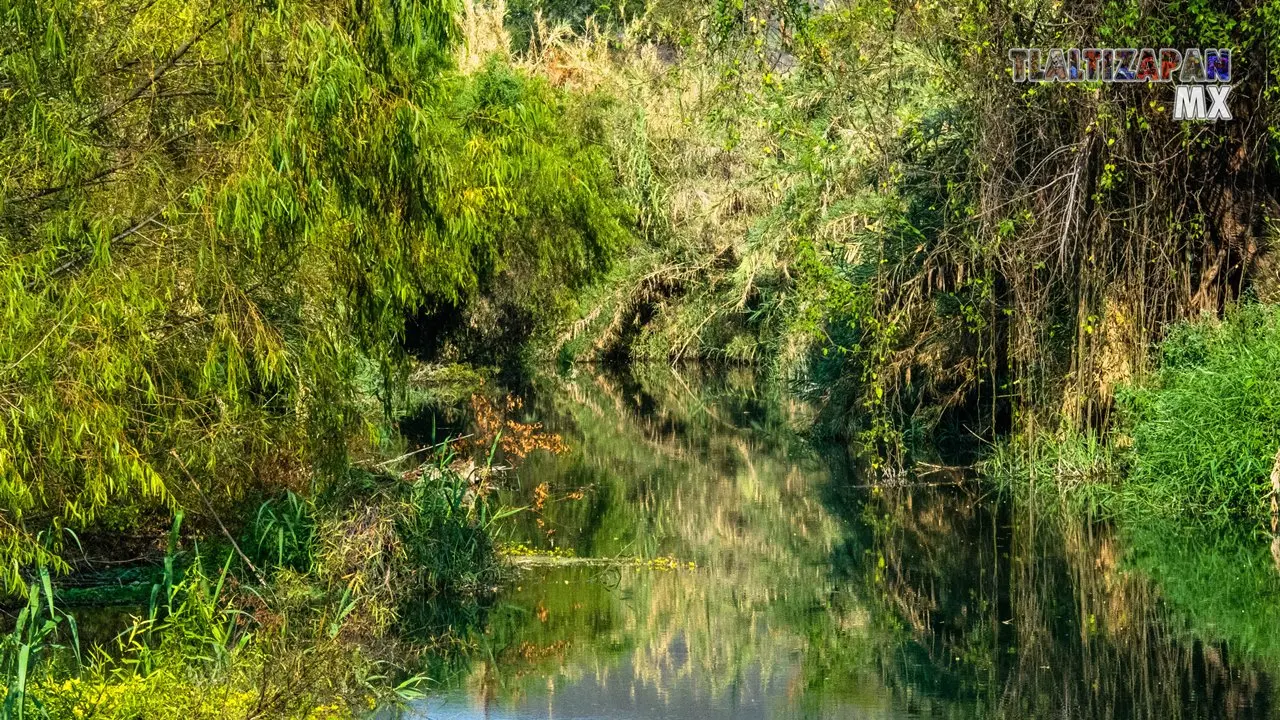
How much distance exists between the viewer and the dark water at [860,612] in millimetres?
10438

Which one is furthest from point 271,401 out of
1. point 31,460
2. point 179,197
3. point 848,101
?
point 848,101

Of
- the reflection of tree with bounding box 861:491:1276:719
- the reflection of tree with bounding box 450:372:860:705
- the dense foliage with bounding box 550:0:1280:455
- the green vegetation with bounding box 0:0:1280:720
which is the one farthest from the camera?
the dense foliage with bounding box 550:0:1280:455

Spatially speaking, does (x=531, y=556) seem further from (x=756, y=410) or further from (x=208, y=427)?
(x=756, y=410)

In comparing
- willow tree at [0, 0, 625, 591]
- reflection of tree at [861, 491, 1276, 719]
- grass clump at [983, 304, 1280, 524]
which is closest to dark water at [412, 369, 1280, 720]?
reflection of tree at [861, 491, 1276, 719]

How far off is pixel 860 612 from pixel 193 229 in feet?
19.5

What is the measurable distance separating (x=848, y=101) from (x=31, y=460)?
14.3 m

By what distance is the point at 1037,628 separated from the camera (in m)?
12.5

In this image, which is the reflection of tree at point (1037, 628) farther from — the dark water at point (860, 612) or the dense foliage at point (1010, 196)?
the dense foliage at point (1010, 196)

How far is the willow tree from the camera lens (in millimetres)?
9703

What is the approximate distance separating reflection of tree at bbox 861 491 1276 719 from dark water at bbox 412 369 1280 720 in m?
0.03

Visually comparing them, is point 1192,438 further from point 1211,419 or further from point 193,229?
point 193,229

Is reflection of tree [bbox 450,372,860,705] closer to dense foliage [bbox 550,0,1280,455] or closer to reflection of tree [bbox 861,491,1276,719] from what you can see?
reflection of tree [bbox 861,491,1276,719]

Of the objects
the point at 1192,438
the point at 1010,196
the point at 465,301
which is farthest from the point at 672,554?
the point at 465,301

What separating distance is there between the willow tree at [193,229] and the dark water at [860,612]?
2323 millimetres
